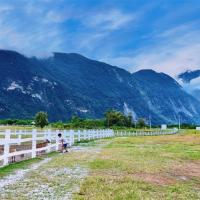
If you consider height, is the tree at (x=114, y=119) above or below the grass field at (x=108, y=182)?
above

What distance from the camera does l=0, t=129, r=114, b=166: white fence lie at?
18.1 metres

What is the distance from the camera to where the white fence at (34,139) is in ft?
59.3

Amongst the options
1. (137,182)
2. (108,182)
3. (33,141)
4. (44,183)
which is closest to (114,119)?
(33,141)

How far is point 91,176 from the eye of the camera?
14094 mm

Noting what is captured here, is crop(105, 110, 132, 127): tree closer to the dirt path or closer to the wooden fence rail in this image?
the wooden fence rail

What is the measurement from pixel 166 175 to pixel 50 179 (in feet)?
14.7

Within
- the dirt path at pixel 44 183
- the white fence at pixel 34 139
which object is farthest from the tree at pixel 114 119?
the dirt path at pixel 44 183

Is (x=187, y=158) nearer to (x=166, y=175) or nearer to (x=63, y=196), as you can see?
(x=166, y=175)

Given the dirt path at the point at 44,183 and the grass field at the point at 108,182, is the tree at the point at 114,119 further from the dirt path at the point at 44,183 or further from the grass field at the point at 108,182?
the dirt path at the point at 44,183

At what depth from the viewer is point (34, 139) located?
23.0 meters

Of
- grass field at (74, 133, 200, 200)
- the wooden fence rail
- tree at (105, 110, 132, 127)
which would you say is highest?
tree at (105, 110, 132, 127)

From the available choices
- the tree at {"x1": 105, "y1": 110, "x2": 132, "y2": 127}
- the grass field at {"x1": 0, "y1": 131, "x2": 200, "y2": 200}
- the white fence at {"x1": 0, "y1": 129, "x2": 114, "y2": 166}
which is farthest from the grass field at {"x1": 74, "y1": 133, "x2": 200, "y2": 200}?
the tree at {"x1": 105, "y1": 110, "x2": 132, "y2": 127}

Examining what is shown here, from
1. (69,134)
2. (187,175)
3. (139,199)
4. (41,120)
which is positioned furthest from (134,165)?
(41,120)

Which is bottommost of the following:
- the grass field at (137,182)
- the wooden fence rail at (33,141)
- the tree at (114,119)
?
the grass field at (137,182)
